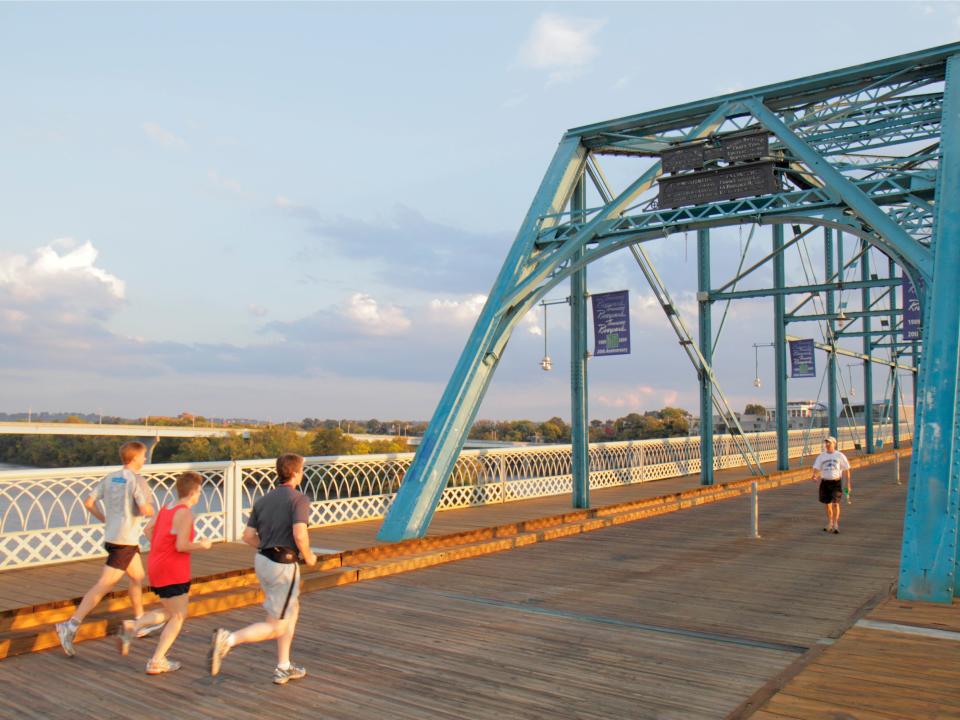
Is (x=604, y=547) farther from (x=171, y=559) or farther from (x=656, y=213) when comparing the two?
(x=171, y=559)

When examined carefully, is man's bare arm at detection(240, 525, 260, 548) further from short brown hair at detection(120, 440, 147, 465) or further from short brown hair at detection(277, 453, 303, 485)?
short brown hair at detection(120, 440, 147, 465)

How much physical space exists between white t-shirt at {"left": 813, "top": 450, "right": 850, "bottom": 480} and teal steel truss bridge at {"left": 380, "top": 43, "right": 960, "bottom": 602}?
2918mm

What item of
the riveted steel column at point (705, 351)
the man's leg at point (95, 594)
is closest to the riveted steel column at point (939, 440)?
the man's leg at point (95, 594)

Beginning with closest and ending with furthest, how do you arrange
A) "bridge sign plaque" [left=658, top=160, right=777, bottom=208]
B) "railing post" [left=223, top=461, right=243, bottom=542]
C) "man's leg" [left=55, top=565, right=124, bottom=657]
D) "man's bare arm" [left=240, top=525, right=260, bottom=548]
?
1. "man's bare arm" [left=240, top=525, right=260, bottom=548]
2. "man's leg" [left=55, top=565, right=124, bottom=657]
3. "railing post" [left=223, top=461, right=243, bottom=542]
4. "bridge sign plaque" [left=658, top=160, right=777, bottom=208]

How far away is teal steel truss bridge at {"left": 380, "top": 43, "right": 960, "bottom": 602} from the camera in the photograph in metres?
8.07

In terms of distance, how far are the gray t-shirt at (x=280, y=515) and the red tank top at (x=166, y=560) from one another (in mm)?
554

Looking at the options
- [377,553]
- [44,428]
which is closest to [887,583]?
[377,553]

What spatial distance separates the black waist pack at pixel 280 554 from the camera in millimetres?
5045

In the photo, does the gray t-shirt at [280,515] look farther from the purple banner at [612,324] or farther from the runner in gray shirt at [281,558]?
the purple banner at [612,324]

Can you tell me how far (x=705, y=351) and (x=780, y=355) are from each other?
553 centimetres

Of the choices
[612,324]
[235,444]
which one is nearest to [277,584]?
[612,324]

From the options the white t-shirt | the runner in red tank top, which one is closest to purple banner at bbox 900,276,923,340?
the white t-shirt

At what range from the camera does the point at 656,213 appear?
41.5ft

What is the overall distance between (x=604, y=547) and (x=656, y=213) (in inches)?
218
